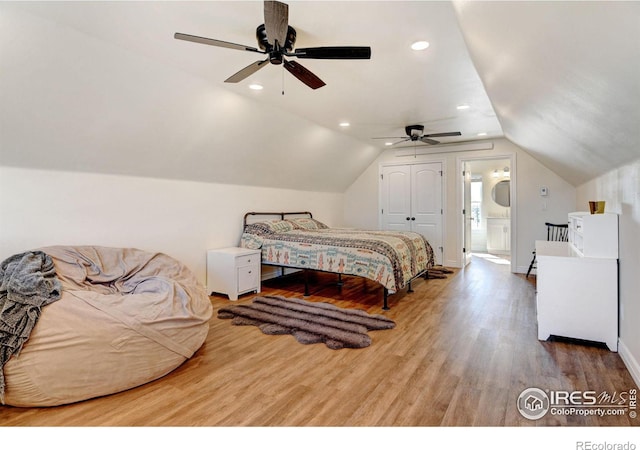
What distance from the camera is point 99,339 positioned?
205 centimetres

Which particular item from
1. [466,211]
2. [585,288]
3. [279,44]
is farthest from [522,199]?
[279,44]

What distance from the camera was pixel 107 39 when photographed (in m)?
2.46

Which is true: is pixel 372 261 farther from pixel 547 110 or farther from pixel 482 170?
pixel 482 170

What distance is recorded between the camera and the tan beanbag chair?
191cm

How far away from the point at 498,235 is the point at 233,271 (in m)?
6.77

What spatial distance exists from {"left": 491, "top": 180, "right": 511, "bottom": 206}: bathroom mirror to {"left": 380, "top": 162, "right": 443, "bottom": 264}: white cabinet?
2615 millimetres

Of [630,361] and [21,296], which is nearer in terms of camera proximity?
[21,296]

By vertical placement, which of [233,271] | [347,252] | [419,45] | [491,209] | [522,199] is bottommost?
[233,271]

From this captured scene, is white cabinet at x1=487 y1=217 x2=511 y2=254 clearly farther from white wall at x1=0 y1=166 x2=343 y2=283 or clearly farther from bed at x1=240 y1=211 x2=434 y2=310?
white wall at x1=0 y1=166 x2=343 y2=283

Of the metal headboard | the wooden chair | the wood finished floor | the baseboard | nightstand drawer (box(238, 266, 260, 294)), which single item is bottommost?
the wood finished floor

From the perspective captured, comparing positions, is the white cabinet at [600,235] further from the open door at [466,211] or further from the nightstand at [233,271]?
the nightstand at [233,271]

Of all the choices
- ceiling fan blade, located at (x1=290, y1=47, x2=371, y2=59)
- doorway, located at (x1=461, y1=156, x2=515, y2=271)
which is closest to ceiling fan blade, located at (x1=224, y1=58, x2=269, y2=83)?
ceiling fan blade, located at (x1=290, y1=47, x2=371, y2=59)

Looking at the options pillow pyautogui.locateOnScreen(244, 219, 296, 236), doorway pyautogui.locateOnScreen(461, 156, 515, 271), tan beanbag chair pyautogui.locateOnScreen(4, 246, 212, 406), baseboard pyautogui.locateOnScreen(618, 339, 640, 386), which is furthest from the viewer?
doorway pyautogui.locateOnScreen(461, 156, 515, 271)

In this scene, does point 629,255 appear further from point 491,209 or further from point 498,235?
point 491,209
